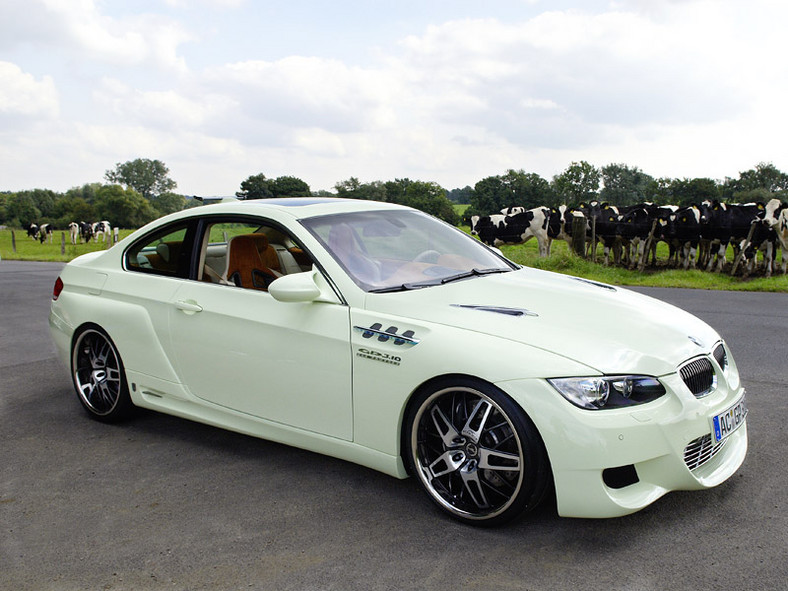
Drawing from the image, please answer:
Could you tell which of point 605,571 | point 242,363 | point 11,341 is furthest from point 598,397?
point 11,341

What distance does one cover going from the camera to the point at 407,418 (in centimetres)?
352

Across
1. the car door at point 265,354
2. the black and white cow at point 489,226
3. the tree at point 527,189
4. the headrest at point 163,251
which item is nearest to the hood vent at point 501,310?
the car door at point 265,354

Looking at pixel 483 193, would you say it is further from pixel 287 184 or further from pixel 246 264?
pixel 246 264

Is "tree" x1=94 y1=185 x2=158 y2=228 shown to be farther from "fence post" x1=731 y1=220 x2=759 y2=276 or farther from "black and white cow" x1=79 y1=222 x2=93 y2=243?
"fence post" x1=731 y1=220 x2=759 y2=276

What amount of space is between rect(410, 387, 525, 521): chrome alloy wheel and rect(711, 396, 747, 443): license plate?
1023 mm

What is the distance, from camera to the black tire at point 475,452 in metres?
3.16

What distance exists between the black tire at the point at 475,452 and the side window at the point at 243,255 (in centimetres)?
163

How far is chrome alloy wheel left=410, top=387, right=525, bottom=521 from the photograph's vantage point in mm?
3279

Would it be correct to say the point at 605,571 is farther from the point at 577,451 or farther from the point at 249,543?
the point at 249,543

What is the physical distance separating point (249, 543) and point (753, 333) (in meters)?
7.46

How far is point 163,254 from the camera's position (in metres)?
4.93

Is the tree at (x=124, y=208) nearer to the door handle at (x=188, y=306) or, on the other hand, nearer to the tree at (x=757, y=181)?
the tree at (x=757, y=181)

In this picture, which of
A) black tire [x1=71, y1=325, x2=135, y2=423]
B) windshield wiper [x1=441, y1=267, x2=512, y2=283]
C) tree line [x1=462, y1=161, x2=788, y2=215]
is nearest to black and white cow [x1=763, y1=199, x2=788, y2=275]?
Answer: windshield wiper [x1=441, y1=267, x2=512, y2=283]

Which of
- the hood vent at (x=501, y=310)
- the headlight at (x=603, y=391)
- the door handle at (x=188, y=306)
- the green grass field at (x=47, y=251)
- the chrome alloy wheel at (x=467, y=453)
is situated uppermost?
the hood vent at (x=501, y=310)
